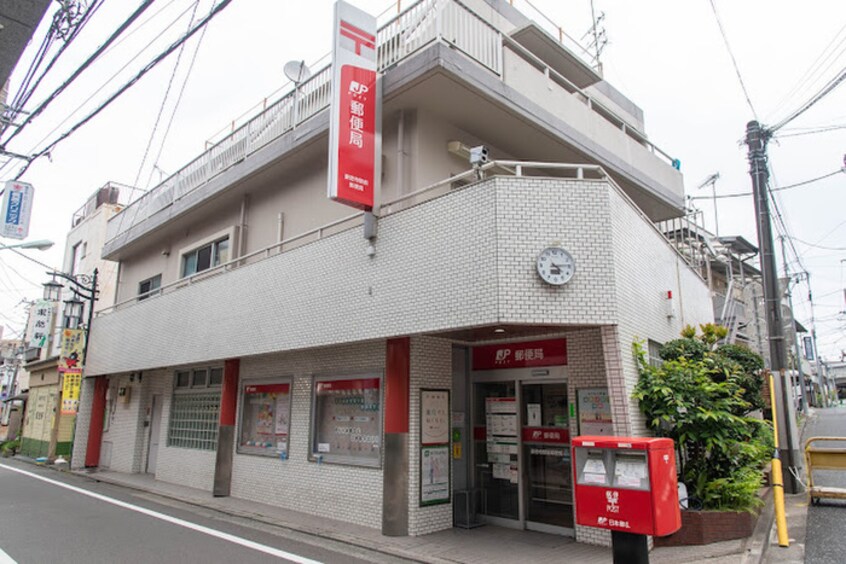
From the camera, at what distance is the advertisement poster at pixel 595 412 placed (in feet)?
27.3

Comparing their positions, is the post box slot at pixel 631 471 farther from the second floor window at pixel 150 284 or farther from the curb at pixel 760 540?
the second floor window at pixel 150 284

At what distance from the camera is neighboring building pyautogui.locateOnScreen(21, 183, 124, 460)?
71.7 feet

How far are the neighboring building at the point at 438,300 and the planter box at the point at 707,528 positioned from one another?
1035mm

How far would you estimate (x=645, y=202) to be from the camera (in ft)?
46.8

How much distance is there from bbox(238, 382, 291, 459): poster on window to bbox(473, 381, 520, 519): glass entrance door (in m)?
4.24

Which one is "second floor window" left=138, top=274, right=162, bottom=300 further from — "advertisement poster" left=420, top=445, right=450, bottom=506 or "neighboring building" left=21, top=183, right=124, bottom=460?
"advertisement poster" left=420, top=445, right=450, bottom=506

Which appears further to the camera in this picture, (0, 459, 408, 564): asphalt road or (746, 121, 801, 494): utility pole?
(746, 121, 801, 494): utility pole

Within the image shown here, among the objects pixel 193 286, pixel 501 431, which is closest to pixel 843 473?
pixel 501 431

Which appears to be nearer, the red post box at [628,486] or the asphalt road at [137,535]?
the red post box at [628,486]

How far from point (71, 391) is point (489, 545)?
668 inches

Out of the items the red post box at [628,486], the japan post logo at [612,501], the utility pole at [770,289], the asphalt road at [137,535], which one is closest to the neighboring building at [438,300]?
the asphalt road at [137,535]

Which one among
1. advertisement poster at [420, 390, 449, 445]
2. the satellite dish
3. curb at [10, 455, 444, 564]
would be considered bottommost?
curb at [10, 455, 444, 564]

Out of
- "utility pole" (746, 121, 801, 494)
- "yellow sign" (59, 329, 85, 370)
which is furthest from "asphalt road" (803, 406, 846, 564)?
"yellow sign" (59, 329, 85, 370)

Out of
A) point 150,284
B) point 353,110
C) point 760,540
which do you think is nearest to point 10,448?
point 150,284
